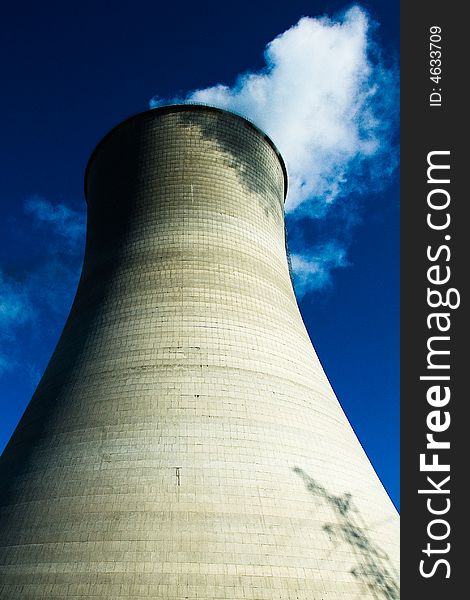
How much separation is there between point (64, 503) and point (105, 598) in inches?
53.3

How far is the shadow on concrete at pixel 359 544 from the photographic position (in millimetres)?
6484

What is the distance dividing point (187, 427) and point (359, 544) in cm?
264

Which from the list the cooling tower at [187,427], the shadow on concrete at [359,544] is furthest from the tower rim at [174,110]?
the shadow on concrete at [359,544]

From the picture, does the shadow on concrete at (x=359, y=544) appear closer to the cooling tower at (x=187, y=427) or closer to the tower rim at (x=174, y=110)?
the cooling tower at (x=187, y=427)

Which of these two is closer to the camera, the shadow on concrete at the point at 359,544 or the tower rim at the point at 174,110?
the shadow on concrete at the point at 359,544

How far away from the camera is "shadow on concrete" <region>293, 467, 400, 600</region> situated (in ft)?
21.3

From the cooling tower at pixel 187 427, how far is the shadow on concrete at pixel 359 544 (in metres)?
0.03

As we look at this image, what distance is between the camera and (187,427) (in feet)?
23.2

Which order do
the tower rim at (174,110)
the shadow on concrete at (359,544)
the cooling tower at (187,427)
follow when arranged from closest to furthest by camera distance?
the cooling tower at (187,427)
the shadow on concrete at (359,544)
the tower rim at (174,110)

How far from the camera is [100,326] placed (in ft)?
28.7

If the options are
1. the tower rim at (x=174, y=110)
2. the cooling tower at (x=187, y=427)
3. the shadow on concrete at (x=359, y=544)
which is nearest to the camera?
the cooling tower at (x=187, y=427)

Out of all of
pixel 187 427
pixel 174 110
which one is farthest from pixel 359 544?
pixel 174 110

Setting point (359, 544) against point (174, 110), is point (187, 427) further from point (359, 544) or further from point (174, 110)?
point (174, 110)

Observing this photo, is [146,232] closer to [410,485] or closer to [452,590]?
[410,485]
